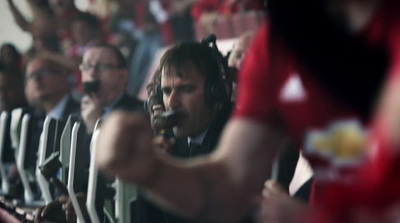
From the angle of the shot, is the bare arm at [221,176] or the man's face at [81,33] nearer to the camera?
the bare arm at [221,176]

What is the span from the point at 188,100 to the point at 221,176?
103cm

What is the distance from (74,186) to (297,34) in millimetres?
1552

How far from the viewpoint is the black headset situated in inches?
79.0

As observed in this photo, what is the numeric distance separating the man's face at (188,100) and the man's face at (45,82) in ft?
4.63

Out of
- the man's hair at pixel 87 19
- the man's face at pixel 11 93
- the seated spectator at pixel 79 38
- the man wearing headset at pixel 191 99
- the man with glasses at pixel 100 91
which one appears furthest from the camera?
the man's hair at pixel 87 19

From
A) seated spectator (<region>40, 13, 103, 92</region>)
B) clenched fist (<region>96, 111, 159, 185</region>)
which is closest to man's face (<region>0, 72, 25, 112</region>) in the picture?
seated spectator (<region>40, 13, 103, 92</region>)

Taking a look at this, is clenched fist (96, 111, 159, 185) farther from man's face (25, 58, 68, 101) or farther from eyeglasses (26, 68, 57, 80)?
eyeglasses (26, 68, 57, 80)

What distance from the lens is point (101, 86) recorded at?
2.82m

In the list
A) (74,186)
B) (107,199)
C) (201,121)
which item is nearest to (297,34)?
(201,121)

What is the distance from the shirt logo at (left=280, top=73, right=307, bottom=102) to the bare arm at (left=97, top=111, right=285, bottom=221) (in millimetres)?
44

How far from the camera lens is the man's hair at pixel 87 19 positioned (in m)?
3.82

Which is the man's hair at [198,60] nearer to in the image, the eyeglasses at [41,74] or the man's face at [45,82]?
the man's face at [45,82]

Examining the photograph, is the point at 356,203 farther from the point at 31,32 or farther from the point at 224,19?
the point at 31,32

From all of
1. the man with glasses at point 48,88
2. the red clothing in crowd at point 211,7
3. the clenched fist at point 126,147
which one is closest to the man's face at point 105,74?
the man with glasses at point 48,88
